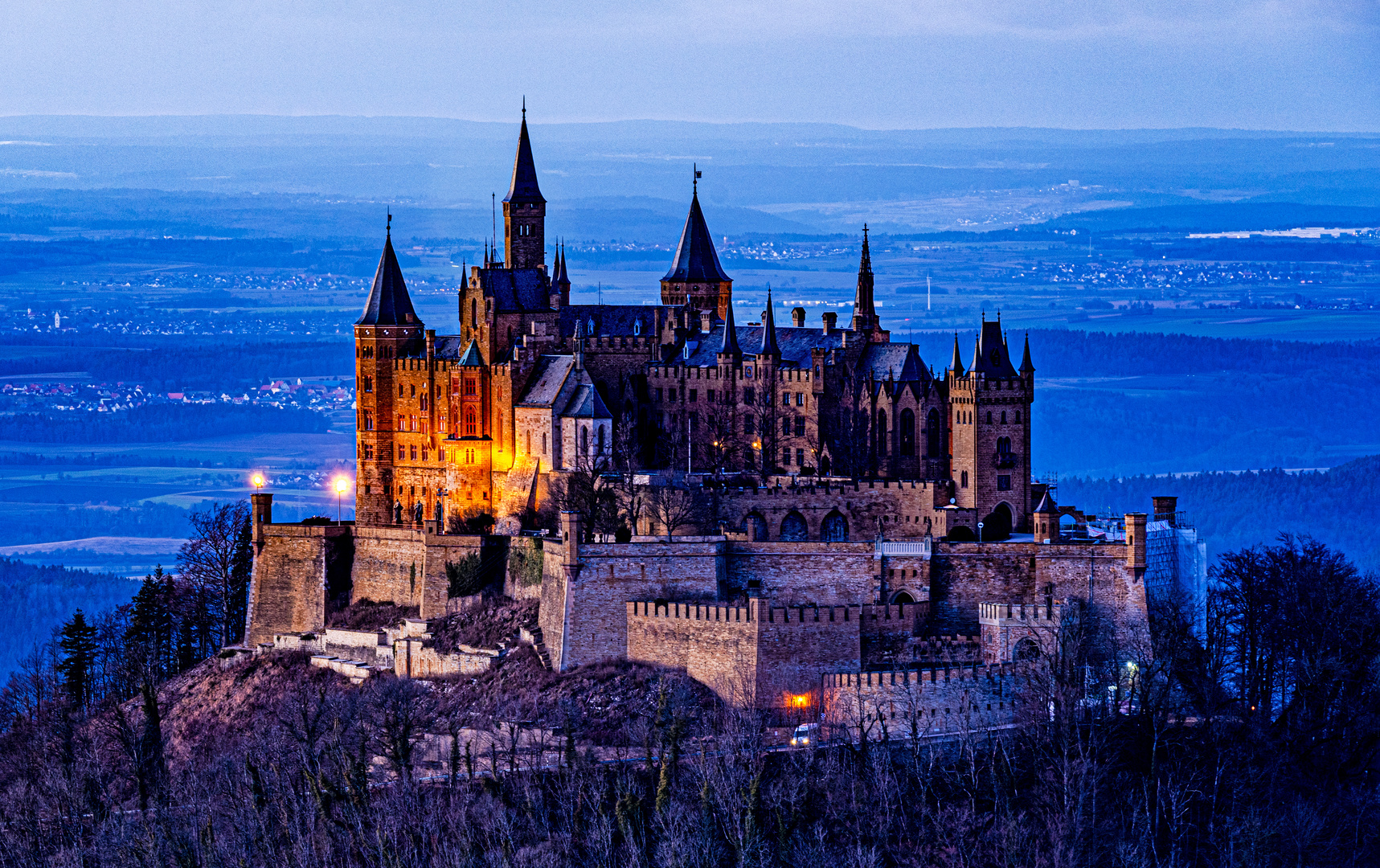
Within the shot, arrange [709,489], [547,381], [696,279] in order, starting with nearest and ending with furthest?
[709,489], [547,381], [696,279]

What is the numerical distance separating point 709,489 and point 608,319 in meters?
13.7

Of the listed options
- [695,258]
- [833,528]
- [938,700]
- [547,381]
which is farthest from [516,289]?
[938,700]

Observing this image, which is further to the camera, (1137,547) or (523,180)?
(523,180)

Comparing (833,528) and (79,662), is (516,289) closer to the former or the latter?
(833,528)

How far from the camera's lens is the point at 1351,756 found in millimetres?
81188

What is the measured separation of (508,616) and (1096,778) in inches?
999

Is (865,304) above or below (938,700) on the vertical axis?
above

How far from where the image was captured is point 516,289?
104 m

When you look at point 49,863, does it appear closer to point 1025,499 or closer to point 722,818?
point 722,818

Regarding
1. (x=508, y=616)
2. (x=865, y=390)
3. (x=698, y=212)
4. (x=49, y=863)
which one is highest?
(x=698, y=212)

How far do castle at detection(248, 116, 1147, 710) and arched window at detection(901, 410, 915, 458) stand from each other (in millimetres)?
65

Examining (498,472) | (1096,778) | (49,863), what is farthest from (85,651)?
(1096,778)

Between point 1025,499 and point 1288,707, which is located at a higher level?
point 1025,499

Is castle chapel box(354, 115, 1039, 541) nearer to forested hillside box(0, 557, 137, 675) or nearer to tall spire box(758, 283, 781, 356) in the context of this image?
tall spire box(758, 283, 781, 356)
